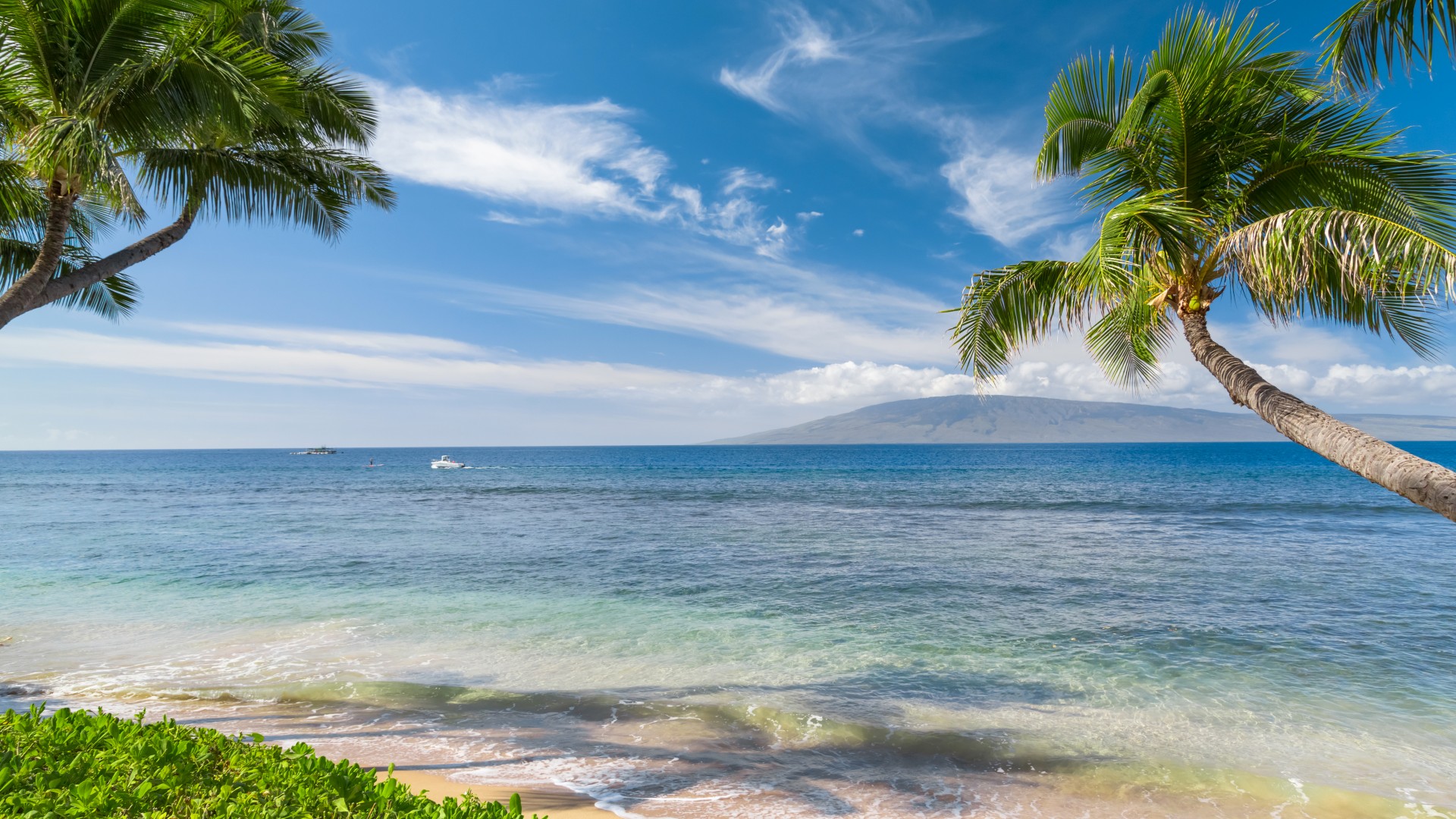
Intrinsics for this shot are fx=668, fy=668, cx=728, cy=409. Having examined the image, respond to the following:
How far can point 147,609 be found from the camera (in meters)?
13.0

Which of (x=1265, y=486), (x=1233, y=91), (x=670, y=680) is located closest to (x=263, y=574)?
(x=670, y=680)

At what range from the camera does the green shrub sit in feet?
8.82

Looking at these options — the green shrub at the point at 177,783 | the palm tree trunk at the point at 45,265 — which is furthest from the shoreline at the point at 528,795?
the palm tree trunk at the point at 45,265

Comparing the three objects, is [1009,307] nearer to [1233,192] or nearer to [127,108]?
[1233,192]

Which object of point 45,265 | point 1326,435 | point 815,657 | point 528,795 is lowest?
point 815,657

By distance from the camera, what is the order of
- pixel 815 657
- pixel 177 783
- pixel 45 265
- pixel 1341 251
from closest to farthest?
pixel 177 783 < pixel 1341 251 < pixel 45 265 < pixel 815 657

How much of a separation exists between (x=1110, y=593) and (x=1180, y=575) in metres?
3.59

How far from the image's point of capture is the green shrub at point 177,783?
8.82 feet

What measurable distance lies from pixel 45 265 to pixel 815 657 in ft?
32.4

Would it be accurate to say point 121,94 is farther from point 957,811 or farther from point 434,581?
point 434,581

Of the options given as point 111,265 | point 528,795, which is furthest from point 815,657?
point 111,265

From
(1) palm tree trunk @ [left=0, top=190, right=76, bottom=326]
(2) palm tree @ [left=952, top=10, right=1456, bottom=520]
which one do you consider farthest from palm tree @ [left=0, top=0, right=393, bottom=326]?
(2) palm tree @ [left=952, top=10, right=1456, bottom=520]

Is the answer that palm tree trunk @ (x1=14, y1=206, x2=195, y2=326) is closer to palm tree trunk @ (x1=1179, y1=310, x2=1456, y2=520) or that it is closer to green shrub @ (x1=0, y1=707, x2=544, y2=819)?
green shrub @ (x1=0, y1=707, x2=544, y2=819)

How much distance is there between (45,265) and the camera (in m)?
6.07
